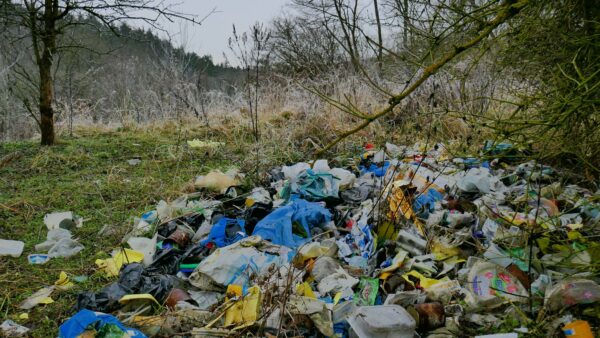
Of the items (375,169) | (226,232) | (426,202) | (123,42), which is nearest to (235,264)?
(226,232)

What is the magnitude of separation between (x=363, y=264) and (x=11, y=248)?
2.53 meters

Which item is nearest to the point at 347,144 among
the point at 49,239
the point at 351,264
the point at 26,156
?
the point at 351,264

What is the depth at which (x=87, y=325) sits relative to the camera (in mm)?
1878

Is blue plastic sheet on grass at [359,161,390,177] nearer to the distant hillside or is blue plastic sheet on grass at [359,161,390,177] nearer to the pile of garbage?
the pile of garbage

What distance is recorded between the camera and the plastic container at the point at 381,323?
1.83 m

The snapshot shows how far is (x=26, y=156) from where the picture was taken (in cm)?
550

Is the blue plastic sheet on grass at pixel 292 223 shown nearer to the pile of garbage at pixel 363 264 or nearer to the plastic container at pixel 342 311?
the pile of garbage at pixel 363 264

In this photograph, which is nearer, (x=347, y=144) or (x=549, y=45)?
(x=549, y=45)

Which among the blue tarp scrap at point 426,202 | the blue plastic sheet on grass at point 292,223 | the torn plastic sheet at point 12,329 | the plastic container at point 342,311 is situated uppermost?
the blue tarp scrap at point 426,202

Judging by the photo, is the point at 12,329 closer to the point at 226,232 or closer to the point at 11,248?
the point at 11,248

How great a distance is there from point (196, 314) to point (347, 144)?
165 inches

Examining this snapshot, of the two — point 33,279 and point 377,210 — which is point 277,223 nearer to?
point 377,210

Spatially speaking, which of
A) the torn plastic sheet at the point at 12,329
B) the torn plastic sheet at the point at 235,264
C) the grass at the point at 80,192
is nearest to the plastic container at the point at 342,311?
the torn plastic sheet at the point at 235,264

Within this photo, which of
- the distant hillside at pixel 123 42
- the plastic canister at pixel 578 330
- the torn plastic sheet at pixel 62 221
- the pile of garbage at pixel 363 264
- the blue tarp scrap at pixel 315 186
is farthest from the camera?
the distant hillside at pixel 123 42
